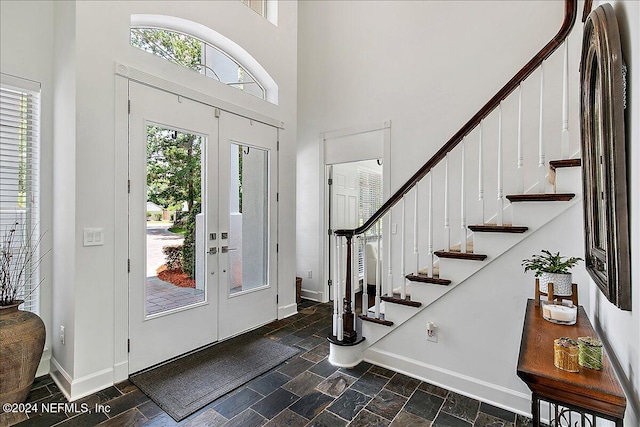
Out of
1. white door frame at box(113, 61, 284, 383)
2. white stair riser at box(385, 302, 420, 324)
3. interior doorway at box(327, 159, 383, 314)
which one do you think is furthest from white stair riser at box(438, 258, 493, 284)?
white door frame at box(113, 61, 284, 383)

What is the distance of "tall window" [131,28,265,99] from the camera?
9.16 feet

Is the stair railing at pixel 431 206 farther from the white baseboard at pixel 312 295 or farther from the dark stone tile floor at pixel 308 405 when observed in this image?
the white baseboard at pixel 312 295

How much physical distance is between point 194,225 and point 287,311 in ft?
5.63

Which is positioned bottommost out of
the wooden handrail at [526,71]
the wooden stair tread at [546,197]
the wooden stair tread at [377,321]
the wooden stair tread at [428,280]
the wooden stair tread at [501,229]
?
the wooden stair tread at [377,321]

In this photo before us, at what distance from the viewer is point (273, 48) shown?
12.5 ft

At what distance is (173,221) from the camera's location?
2.86 meters

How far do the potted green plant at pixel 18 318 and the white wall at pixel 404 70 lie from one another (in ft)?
10.5

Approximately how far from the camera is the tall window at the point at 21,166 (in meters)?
2.42

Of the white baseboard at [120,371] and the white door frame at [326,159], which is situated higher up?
the white door frame at [326,159]

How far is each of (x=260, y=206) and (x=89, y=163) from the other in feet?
5.63

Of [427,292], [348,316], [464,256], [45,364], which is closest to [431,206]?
[464,256]

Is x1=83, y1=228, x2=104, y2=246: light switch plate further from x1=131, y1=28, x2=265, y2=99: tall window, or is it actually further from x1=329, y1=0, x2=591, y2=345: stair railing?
x1=329, y1=0, x2=591, y2=345: stair railing

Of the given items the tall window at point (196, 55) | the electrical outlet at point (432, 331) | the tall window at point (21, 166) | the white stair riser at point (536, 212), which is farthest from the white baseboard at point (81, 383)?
the white stair riser at point (536, 212)

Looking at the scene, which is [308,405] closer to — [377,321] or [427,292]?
[377,321]
